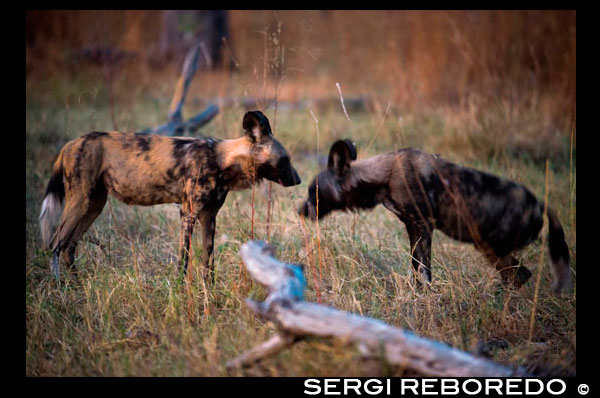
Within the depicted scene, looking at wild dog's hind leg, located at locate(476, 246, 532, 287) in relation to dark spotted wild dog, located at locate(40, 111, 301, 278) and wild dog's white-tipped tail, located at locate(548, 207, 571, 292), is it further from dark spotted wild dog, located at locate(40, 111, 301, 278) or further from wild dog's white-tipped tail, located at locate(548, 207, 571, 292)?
dark spotted wild dog, located at locate(40, 111, 301, 278)

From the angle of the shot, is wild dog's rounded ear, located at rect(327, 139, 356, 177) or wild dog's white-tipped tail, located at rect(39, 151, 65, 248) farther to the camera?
wild dog's white-tipped tail, located at rect(39, 151, 65, 248)

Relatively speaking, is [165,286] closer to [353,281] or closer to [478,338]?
[353,281]

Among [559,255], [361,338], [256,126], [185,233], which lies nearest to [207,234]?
[185,233]

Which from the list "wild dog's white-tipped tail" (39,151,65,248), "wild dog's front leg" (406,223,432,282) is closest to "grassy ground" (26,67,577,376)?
"wild dog's front leg" (406,223,432,282)

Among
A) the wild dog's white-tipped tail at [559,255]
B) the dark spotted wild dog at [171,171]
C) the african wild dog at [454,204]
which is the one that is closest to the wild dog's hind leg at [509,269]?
the african wild dog at [454,204]

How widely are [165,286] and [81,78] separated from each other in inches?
249

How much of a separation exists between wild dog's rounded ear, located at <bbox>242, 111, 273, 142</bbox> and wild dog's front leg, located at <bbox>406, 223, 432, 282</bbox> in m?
1.14

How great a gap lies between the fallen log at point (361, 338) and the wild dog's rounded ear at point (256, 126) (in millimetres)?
1359

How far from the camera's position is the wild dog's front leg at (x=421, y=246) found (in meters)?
3.55

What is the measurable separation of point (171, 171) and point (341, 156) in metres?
1.15

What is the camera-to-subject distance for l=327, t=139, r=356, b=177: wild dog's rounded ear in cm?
365
